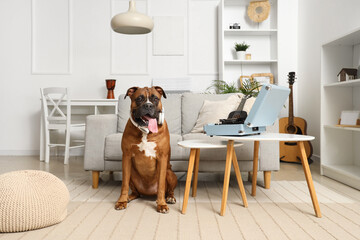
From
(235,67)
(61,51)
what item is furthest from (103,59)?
(235,67)

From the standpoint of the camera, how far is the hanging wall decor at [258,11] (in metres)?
4.62

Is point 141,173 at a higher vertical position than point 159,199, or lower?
higher

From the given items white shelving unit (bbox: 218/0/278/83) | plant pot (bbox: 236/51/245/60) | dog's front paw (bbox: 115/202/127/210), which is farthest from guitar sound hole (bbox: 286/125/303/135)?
dog's front paw (bbox: 115/202/127/210)

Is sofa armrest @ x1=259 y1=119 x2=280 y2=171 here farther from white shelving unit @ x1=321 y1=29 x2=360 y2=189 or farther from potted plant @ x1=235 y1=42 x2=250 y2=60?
potted plant @ x1=235 y1=42 x2=250 y2=60

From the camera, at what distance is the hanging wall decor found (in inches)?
182

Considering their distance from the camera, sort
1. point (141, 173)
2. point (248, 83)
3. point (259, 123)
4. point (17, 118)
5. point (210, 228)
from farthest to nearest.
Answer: point (17, 118)
point (248, 83)
point (141, 173)
point (259, 123)
point (210, 228)

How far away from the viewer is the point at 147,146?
6.76 ft

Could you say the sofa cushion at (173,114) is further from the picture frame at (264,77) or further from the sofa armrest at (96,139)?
the picture frame at (264,77)

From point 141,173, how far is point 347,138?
2.21 metres

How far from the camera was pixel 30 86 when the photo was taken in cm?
489

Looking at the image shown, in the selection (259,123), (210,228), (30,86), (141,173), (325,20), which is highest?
(325,20)

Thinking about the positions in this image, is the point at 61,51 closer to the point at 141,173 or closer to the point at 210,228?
the point at 141,173

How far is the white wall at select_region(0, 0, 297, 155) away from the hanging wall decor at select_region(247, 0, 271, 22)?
21.5 inches

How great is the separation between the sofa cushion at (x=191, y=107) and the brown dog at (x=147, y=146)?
974mm
